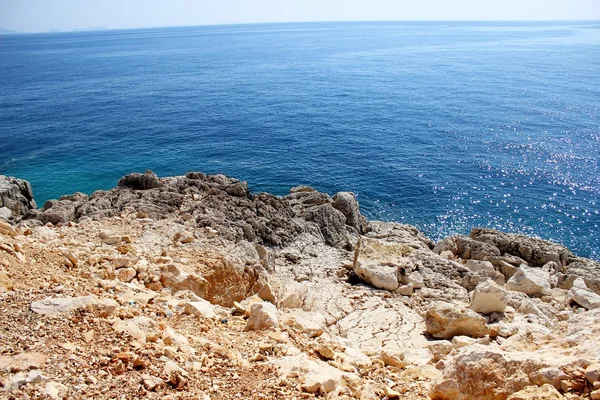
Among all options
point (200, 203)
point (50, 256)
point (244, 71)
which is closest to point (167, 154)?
point (200, 203)

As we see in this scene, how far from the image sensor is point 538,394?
7547mm

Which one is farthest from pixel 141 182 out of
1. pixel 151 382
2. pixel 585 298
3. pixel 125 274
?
pixel 585 298

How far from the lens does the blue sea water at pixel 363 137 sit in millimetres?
39094

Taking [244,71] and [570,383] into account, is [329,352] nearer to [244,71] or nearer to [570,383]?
[570,383]

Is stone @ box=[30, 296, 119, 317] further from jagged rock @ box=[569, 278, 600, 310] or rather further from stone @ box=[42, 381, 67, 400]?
jagged rock @ box=[569, 278, 600, 310]

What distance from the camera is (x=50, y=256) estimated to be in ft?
43.8

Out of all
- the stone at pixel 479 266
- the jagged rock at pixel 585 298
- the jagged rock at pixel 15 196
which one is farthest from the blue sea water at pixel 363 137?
the jagged rock at pixel 585 298

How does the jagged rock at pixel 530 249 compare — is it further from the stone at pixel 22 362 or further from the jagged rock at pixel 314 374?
the stone at pixel 22 362

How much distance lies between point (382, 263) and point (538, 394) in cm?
1452

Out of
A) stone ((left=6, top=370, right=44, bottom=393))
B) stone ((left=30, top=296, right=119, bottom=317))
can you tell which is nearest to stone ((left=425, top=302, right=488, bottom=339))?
stone ((left=30, top=296, right=119, bottom=317))

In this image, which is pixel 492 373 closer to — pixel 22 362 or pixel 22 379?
pixel 22 379

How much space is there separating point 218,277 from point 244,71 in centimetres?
9673

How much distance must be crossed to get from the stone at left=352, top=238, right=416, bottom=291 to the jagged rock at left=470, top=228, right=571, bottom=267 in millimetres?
7647

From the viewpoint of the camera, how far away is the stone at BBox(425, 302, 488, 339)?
49.4ft
